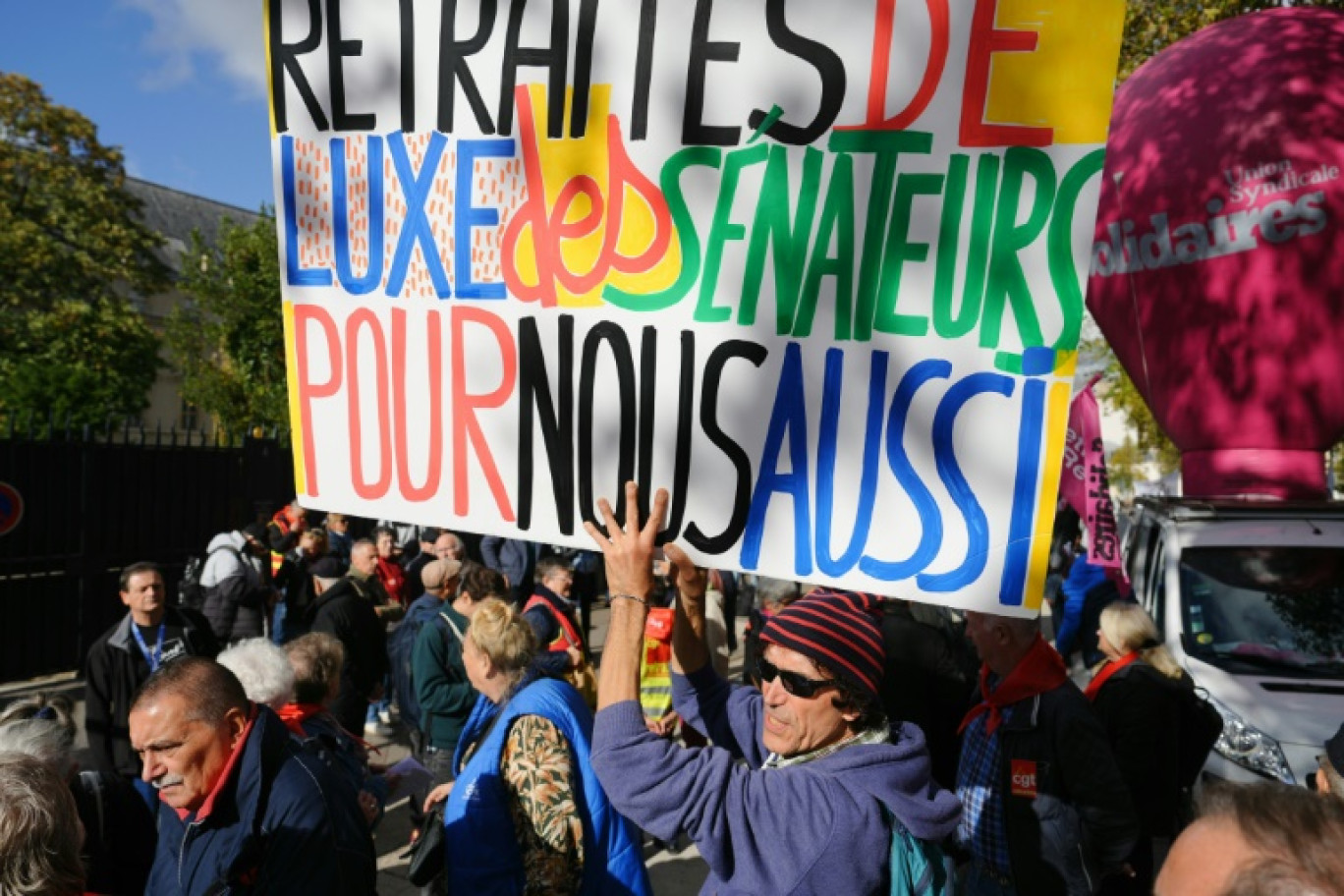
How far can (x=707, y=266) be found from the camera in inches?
82.3

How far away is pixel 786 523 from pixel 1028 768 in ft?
5.57

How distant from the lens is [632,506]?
2068mm

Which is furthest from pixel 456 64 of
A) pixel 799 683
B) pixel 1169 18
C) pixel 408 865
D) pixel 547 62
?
pixel 1169 18

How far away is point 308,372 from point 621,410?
831 millimetres

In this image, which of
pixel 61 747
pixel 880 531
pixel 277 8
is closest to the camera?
pixel 880 531

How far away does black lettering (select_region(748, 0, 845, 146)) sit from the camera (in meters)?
1.99

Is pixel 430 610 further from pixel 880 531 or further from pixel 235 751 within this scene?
pixel 880 531

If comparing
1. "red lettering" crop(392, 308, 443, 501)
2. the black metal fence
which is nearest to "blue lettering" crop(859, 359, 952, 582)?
"red lettering" crop(392, 308, 443, 501)

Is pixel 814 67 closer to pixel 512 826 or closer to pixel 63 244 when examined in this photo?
pixel 512 826

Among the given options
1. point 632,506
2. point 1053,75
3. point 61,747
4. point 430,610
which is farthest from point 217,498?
point 1053,75

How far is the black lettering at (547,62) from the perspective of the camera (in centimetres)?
217

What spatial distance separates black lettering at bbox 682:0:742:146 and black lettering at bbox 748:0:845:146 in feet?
0.28

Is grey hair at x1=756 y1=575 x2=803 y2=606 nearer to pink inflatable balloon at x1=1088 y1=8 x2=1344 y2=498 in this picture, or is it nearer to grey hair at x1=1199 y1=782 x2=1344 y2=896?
grey hair at x1=1199 y1=782 x2=1344 y2=896

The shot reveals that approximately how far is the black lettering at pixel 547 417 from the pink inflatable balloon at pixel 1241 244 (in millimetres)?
6916
